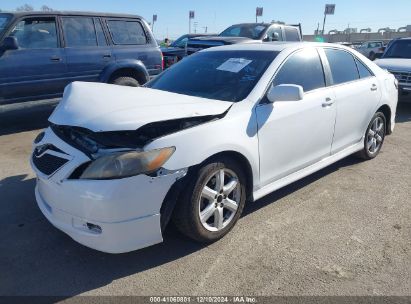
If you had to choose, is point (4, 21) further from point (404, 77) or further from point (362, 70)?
point (404, 77)

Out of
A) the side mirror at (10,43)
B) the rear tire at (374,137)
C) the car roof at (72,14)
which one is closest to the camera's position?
the rear tire at (374,137)

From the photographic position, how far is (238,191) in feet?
11.2

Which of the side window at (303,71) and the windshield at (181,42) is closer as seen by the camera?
the side window at (303,71)

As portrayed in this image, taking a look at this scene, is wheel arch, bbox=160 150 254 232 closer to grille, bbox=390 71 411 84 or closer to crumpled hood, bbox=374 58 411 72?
grille, bbox=390 71 411 84

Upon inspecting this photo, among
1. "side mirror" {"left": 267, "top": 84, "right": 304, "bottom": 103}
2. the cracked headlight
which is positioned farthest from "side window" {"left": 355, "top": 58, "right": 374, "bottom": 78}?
the cracked headlight

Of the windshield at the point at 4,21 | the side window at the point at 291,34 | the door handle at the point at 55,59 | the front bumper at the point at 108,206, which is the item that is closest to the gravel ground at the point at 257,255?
the front bumper at the point at 108,206

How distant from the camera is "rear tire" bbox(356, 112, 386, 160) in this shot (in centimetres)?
525

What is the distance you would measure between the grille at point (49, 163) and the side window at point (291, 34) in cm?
1017

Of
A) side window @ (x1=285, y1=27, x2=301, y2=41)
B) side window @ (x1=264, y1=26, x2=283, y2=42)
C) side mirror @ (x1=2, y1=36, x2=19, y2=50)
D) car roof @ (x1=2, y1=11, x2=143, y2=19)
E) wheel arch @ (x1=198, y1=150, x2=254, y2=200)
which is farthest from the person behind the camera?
side window @ (x1=285, y1=27, x2=301, y2=41)

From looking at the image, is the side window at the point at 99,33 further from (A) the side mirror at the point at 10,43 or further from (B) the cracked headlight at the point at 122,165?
(B) the cracked headlight at the point at 122,165

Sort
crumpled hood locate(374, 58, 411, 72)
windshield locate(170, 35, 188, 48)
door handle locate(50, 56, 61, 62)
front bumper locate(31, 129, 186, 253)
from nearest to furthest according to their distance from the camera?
front bumper locate(31, 129, 186, 253) < door handle locate(50, 56, 61, 62) < crumpled hood locate(374, 58, 411, 72) < windshield locate(170, 35, 188, 48)

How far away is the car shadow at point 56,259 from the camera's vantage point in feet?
9.09

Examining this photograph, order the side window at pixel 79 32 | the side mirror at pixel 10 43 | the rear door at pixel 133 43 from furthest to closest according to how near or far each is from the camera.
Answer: the rear door at pixel 133 43 < the side window at pixel 79 32 < the side mirror at pixel 10 43

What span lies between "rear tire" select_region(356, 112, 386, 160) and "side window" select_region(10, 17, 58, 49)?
17.8 feet
